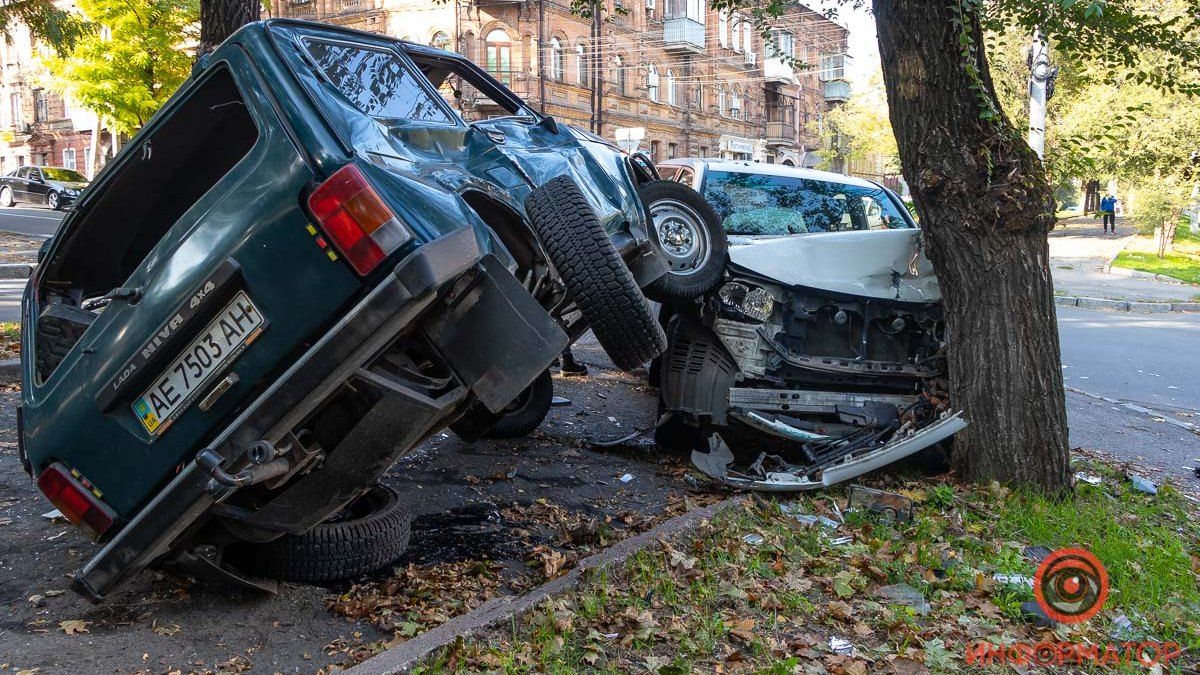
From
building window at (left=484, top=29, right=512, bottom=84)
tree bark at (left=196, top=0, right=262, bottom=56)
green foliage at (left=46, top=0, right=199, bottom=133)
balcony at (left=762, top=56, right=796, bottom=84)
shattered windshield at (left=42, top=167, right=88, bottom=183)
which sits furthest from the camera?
balcony at (left=762, top=56, right=796, bottom=84)

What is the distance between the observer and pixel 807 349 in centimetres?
588

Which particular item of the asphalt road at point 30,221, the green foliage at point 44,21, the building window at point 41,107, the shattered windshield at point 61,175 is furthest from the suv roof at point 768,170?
the building window at point 41,107

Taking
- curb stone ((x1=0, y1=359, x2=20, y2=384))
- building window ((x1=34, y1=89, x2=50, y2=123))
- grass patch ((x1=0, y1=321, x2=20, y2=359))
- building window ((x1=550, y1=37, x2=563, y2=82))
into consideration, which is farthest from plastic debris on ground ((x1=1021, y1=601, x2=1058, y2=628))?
building window ((x1=34, y1=89, x2=50, y2=123))

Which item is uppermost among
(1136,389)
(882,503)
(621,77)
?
(621,77)

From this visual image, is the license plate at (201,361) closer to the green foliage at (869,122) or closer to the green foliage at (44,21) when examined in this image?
the green foliage at (44,21)

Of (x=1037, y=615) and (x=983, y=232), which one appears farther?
(x=983, y=232)

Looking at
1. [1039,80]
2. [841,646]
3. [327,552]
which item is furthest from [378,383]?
[1039,80]

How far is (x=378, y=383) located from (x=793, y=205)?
489cm

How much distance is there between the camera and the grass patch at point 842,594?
10.9 feet

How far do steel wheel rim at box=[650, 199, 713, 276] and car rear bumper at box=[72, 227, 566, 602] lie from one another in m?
2.44

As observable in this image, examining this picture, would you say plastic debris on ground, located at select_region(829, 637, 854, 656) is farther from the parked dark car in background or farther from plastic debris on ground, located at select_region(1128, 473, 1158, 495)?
the parked dark car in background

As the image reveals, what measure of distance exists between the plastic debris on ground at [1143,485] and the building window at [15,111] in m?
53.5

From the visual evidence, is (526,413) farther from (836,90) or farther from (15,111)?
(836,90)

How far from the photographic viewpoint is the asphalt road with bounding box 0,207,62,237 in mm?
21188
